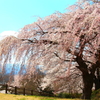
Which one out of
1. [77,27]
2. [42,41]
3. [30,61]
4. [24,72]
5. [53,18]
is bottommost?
[24,72]

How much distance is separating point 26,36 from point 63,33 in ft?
5.48

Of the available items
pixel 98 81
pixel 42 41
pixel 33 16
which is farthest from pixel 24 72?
pixel 98 81

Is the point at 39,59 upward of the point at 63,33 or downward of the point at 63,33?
downward

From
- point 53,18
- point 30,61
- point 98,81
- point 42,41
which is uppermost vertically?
point 53,18

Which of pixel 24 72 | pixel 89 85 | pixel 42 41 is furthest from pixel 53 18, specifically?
pixel 89 85

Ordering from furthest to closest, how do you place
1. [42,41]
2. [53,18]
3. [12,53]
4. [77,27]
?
[53,18], [42,41], [12,53], [77,27]

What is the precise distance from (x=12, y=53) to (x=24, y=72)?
0.96m

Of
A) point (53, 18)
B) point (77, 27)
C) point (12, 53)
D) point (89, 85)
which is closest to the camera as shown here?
point (77, 27)

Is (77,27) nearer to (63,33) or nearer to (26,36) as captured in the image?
(63,33)

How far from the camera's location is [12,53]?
227 inches

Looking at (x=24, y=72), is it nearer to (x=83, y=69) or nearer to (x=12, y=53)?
(x=12, y=53)

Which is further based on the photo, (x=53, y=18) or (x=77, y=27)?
(x=53, y=18)

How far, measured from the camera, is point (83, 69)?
7.34 metres

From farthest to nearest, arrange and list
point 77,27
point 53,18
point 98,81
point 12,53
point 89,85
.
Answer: point 98,81 → point 89,85 → point 53,18 → point 12,53 → point 77,27
